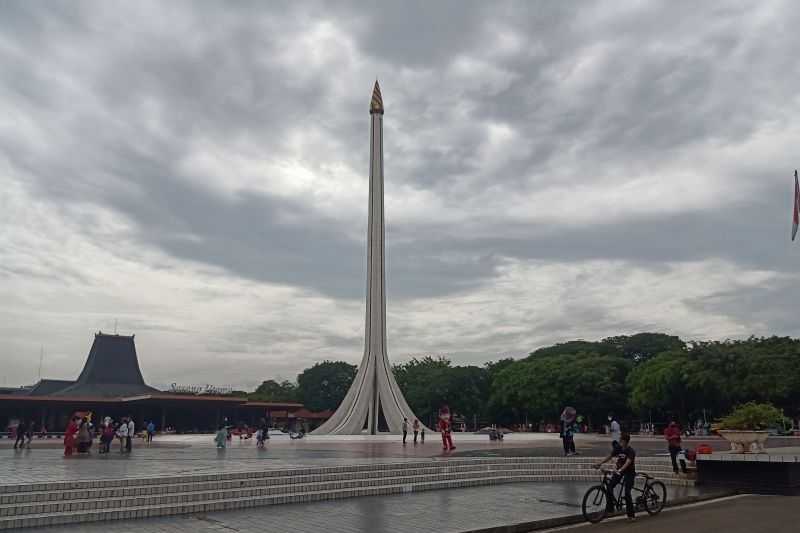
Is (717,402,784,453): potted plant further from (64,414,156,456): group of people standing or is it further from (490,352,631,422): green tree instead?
(490,352,631,422): green tree

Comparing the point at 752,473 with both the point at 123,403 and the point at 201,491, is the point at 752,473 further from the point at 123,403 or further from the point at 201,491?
the point at 123,403

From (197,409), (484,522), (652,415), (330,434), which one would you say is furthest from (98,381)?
(484,522)

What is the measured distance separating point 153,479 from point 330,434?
22348 mm

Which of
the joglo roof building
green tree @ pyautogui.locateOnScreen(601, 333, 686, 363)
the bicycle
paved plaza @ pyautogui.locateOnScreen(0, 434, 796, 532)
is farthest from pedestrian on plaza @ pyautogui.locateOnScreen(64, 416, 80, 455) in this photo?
green tree @ pyautogui.locateOnScreen(601, 333, 686, 363)

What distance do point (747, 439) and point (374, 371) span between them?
23127 mm

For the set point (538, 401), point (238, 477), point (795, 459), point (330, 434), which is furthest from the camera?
point (538, 401)

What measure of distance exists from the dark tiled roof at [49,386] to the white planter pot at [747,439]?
46.1 m

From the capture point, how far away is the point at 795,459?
1080 cm

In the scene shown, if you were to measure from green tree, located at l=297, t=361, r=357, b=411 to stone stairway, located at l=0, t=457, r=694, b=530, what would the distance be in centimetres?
4751

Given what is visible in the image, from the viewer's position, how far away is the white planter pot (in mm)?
12977

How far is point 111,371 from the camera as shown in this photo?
156 ft

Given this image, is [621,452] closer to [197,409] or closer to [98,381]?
[197,409]

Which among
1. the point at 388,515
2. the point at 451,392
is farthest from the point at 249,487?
the point at 451,392

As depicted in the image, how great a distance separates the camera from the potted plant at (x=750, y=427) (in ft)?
42.7
